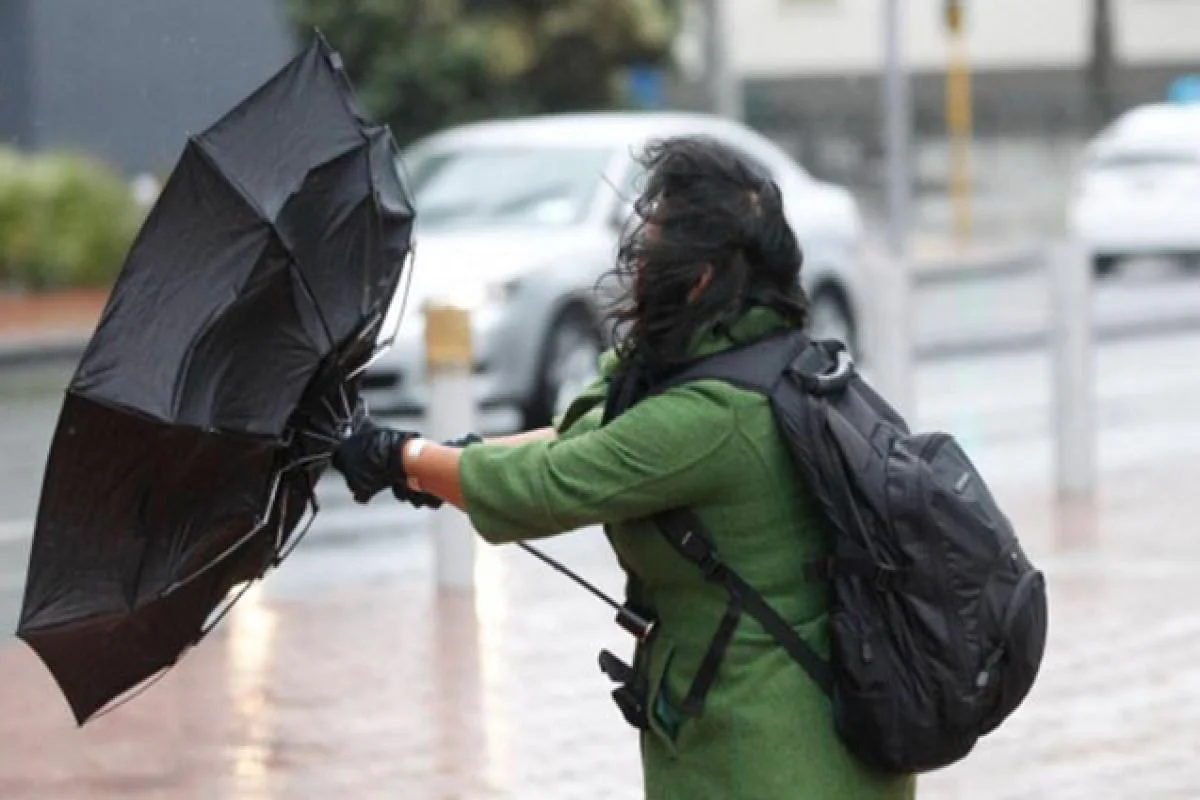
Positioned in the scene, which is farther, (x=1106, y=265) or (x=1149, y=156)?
(x=1106, y=265)

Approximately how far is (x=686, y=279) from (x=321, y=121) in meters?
0.68

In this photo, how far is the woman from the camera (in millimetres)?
3998

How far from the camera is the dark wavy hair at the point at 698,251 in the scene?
157 inches

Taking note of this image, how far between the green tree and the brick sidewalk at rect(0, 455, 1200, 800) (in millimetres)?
23930

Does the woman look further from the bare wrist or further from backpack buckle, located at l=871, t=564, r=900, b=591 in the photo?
backpack buckle, located at l=871, t=564, r=900, b=591

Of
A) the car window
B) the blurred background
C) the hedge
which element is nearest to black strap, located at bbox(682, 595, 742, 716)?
the blurred background

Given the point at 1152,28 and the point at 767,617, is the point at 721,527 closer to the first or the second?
the point at 767,617

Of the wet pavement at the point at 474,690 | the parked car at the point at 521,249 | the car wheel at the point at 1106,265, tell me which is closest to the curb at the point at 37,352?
the parked car at the point at 521,249

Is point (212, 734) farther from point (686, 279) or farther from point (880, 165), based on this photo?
point (880, 165)

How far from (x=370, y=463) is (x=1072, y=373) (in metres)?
9.35

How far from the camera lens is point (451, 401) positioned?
1058 centimetres

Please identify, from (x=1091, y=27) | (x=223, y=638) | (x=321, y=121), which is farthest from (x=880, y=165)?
(x=321, y=121)

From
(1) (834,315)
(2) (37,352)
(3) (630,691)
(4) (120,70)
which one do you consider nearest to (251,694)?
(3) (630,691)

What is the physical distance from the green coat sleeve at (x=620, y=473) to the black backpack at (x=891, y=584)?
59mm
